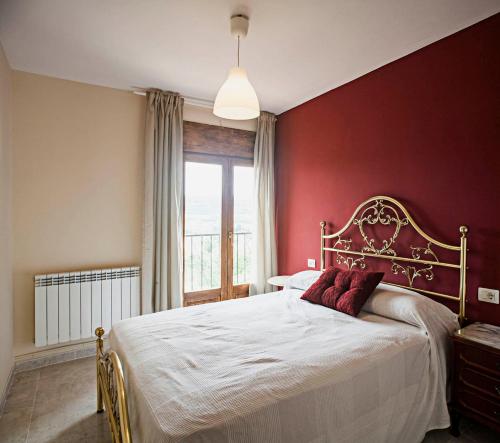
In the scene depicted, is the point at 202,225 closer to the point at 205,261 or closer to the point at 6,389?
the point at 205,261

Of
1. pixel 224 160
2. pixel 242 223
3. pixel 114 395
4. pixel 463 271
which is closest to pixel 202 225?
pixel 242 223

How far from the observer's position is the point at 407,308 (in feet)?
7.06

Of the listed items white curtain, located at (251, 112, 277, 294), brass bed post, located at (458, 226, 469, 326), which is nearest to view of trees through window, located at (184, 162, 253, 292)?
white curtain, located at (251, 112, 277, 294)

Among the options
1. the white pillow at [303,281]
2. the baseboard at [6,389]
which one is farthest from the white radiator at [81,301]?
the white pillow at [303,281]

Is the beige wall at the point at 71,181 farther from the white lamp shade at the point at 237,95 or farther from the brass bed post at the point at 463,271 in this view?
the brass bed post at the point at 463,271

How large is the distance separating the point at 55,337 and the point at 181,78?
278 cm

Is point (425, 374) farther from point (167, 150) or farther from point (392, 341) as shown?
point (167, 150)

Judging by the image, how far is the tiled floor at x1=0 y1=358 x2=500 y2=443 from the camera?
1983 millimetres

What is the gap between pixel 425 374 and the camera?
1.90 m

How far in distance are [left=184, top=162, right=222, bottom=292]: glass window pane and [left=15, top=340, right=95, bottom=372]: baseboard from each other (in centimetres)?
118

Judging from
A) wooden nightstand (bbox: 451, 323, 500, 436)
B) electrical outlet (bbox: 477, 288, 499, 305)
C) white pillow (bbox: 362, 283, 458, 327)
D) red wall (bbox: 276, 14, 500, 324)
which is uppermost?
red wall (bbox: 276, 14, 500, 324)

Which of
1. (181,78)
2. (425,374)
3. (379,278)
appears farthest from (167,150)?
(425,374)

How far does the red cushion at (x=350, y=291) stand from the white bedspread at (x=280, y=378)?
0.31ft

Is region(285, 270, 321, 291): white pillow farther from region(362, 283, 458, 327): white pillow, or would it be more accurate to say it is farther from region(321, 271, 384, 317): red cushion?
region(362, 283, 458, 327): white pillow
